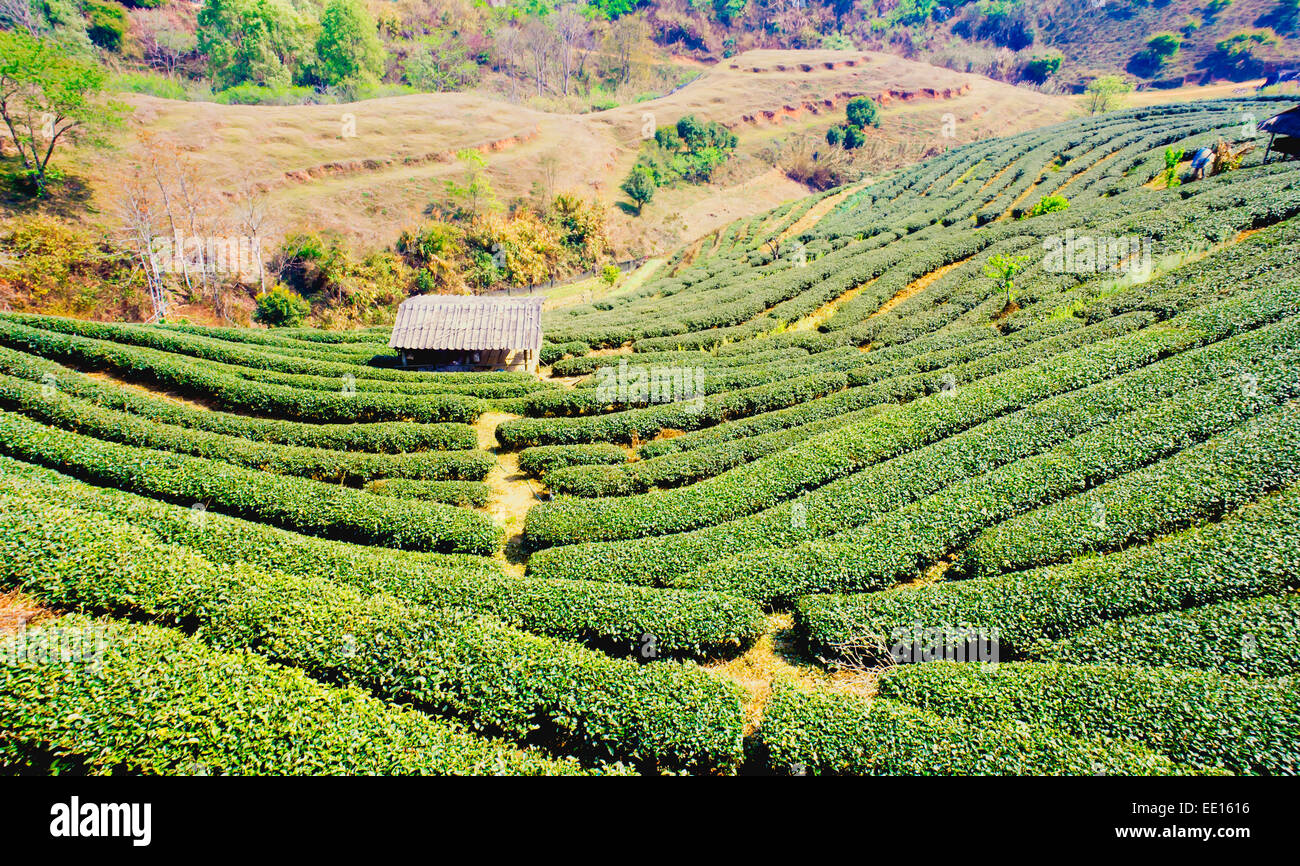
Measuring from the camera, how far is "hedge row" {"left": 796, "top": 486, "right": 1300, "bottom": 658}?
1241 cm

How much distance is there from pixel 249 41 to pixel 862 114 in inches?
3743

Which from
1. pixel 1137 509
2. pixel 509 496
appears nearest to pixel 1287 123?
pixel 1137 509

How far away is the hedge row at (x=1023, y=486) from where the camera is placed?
48.3 ft

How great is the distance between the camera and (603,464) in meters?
21.1

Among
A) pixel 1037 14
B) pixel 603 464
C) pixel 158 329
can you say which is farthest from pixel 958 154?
pixel 1037 14

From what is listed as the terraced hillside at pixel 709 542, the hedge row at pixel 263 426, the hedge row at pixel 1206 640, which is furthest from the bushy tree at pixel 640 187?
the hedge row at pixel 1206 640

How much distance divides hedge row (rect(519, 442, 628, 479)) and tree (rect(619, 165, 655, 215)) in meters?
62.3

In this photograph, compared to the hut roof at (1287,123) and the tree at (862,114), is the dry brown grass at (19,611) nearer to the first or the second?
the hut roof at (1287,123)

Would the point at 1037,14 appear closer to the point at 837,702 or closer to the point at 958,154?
the point at 958,154

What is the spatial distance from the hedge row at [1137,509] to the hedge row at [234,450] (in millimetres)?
16853

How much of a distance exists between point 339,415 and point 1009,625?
2529 centimetres

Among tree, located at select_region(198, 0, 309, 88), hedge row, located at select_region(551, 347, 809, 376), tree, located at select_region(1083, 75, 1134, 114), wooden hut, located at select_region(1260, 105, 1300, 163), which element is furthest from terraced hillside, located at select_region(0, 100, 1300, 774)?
tree, located at select_region(198, 0, 309, 88)

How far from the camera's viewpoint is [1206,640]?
11469mm

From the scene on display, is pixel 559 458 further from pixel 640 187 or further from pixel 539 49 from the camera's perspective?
pixel 539 49
